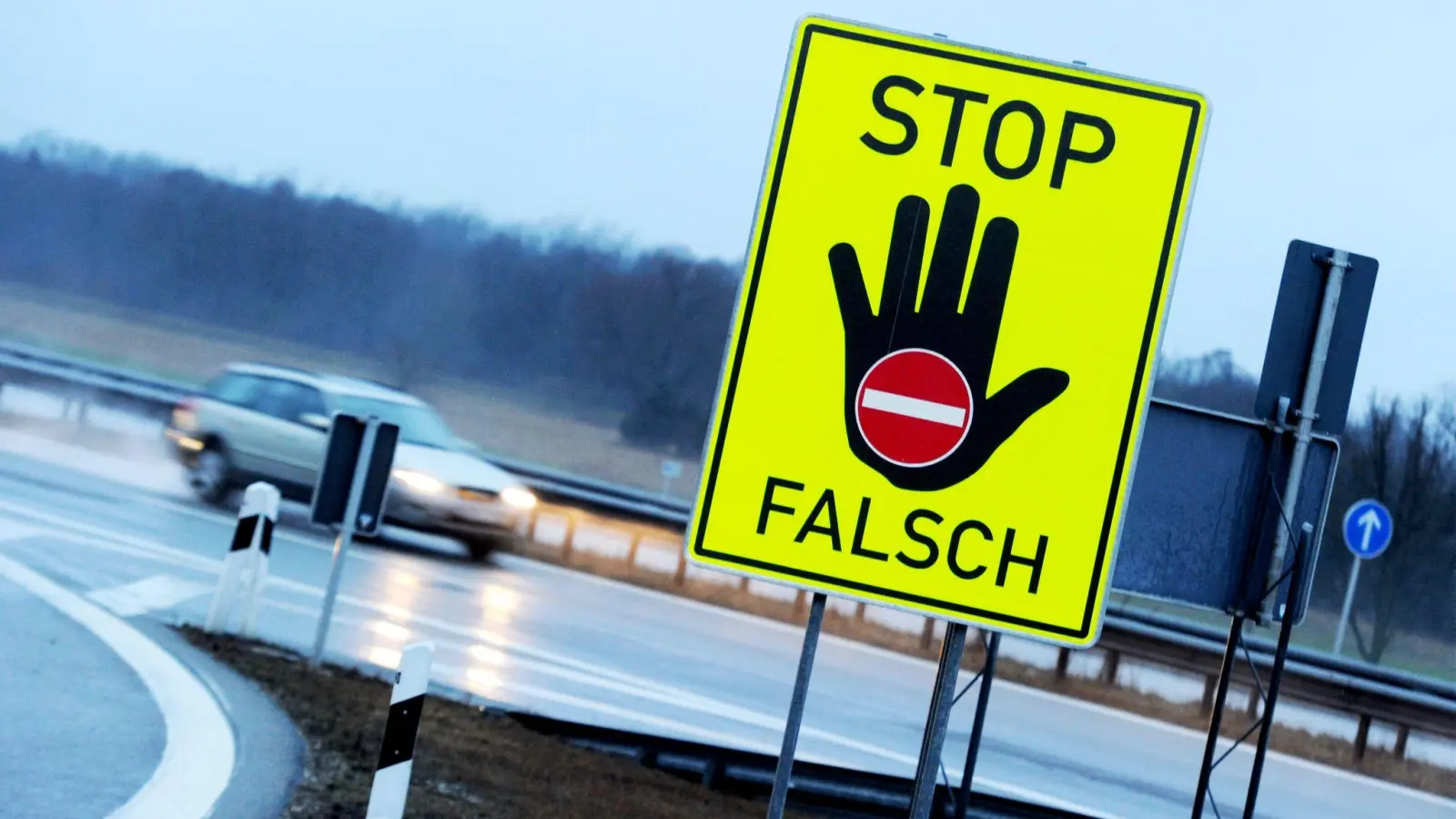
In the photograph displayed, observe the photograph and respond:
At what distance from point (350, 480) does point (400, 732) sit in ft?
15.9

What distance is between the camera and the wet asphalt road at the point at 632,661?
36.7ft

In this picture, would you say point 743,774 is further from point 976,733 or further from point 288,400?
point 288,400

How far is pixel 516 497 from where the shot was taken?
57.0 feet

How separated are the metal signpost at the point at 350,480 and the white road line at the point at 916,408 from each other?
684 centimetres

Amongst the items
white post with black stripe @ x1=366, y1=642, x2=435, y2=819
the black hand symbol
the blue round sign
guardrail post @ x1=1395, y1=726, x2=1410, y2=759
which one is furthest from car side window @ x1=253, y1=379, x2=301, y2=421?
the black hand symbol

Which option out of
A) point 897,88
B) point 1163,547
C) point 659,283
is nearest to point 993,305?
point 897,88

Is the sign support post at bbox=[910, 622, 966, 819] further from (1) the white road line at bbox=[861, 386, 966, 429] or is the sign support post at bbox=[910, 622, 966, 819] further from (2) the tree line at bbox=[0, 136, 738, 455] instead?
(2) the tree line at bbox=[0, 136, 738, 455]

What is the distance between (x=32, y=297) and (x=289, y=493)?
98.7ft

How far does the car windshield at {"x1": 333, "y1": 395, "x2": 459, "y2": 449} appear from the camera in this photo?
17.6 m

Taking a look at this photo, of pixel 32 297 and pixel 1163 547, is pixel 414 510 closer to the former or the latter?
pixel 1163 547

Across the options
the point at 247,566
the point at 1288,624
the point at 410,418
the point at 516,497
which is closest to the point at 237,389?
the point at 410,418

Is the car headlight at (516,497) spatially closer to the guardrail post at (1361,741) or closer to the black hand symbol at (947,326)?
the guardrail post at (1361,741)

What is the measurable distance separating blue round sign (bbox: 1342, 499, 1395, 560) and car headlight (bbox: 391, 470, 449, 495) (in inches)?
449

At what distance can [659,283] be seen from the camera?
150ft
